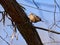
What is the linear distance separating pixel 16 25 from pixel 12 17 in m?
0.04

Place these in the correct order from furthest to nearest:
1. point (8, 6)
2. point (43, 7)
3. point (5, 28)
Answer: point (5, 28)
point (43, 7)
point (8, 6)

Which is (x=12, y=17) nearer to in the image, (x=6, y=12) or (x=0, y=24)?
(x=6, y=12)

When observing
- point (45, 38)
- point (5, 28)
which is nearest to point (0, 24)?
point (5, 28)

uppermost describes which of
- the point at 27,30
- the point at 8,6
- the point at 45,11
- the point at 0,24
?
the point at 8,6

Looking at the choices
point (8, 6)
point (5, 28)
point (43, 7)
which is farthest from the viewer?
point (5, 28)

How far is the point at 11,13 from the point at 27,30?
0.11 meters

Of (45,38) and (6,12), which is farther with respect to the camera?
(45,38)

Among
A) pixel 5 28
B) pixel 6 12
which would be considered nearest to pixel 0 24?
pixel 5 28

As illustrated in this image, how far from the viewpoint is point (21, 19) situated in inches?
31.7

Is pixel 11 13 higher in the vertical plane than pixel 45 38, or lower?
higher

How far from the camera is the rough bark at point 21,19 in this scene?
0.79 meters

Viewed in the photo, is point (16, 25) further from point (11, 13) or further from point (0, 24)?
point (0, 24)

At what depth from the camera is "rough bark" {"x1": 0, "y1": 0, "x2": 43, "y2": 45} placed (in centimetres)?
79

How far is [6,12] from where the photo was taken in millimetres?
808
